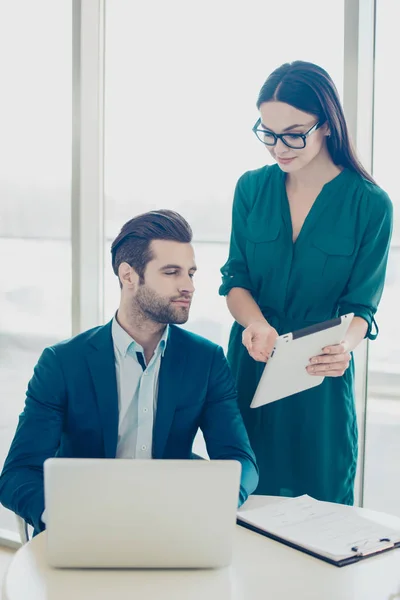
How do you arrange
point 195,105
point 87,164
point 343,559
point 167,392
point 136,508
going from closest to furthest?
1. point 136,508
2. point 343,559
3. point 167,392
4. point 195,105
5. point 87,164

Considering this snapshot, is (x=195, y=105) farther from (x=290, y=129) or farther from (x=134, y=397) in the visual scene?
(x=134, y=397)

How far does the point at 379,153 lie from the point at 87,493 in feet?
5.64

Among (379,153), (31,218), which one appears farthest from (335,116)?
(31,218)

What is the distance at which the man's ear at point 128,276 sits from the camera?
80.4 inches

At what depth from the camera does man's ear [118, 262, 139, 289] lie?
2.04m

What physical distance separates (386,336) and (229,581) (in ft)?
4.78

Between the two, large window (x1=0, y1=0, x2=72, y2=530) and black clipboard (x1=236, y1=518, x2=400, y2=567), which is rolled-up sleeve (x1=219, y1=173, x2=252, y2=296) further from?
large window (x1=0, y1=0, x2=72, y2=530)

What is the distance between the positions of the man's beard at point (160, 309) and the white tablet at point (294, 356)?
284 mm

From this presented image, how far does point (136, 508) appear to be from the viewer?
1.29 metres

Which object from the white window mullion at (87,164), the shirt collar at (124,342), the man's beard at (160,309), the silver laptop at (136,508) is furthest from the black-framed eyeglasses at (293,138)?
the white window mullion at (87,164)

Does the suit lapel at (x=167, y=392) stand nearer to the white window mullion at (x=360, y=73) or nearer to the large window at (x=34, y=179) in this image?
the white window mullion at (x=360, y=73)

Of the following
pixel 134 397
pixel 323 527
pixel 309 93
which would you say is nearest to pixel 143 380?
pixel 134 397

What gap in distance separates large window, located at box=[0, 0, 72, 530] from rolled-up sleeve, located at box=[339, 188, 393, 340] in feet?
4.89

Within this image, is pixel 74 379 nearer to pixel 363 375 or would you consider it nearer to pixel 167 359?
pixel 167 359
